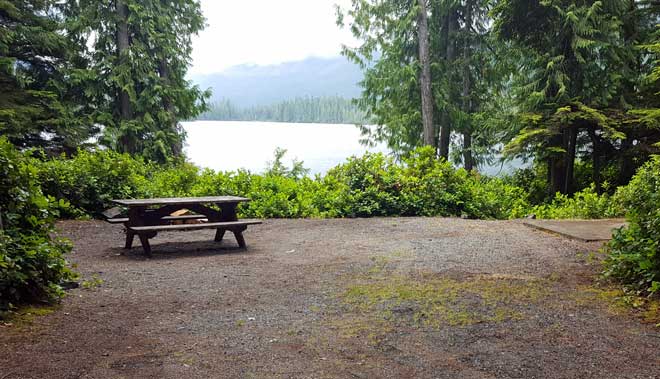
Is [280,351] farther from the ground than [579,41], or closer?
closer

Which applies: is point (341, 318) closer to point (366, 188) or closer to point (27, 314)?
point (27, 314)

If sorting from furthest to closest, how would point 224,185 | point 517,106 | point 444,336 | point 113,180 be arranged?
point 517,106 → point 224,185 → point 113,180 → point 444,336

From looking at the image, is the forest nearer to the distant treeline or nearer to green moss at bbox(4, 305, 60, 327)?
green moss at bbox(4, 305, 60, 327)

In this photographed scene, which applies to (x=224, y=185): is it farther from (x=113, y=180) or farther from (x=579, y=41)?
(x=579, y=41)

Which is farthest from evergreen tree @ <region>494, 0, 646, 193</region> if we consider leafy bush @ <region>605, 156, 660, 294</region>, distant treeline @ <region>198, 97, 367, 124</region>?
distant treeline @ <region>198, 97, 367, 124</region>

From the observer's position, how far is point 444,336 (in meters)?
3.76

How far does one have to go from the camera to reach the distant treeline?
49.9 meters

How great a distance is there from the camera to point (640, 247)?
4832mm

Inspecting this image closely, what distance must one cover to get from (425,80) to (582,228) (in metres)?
11.4

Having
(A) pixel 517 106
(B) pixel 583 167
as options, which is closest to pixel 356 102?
(A) pixel 517 106

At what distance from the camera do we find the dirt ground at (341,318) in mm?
3232

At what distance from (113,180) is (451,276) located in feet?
24.9

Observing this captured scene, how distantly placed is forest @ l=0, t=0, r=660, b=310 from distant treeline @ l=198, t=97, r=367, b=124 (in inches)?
1144

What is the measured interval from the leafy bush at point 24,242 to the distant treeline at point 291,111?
4440 cm
